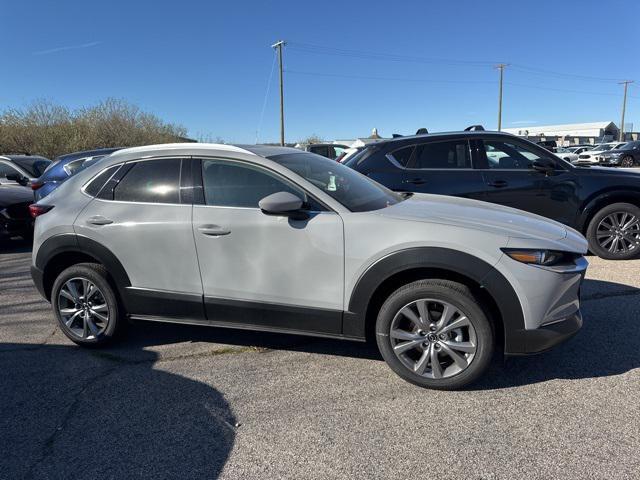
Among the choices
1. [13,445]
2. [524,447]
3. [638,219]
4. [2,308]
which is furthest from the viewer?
[638,219]

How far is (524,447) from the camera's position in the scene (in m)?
2.55

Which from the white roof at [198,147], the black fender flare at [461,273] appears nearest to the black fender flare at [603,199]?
the black fender flare at [461,273]

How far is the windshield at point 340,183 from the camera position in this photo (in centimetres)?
346

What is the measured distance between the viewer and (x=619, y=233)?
6.25 meters

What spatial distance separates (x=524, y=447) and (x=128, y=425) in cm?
231

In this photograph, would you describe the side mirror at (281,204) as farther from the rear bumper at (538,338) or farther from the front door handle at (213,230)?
the rear bumper at (538,338)

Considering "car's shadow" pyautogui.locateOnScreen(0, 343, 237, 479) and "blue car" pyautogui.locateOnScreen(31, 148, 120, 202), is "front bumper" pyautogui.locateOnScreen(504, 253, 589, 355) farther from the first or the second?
"blue car" pyautogui.locateOnScreen(31, 148, 120, 202)

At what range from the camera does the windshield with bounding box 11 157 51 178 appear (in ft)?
32.7

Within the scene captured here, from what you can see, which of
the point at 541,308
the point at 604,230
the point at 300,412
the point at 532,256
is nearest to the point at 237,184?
the point at 300,412

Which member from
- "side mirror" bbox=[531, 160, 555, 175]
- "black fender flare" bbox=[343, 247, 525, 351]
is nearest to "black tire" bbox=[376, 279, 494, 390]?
"black fender flare" bbox=[343, 247, 525, 351]

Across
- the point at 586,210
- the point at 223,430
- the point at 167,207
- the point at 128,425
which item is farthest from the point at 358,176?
the point at 586,210

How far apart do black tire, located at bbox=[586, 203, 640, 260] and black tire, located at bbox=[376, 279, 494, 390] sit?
4.21 meters

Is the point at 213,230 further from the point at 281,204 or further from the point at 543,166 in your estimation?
the point at 543,166

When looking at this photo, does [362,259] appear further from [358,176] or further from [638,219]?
[638,219]
